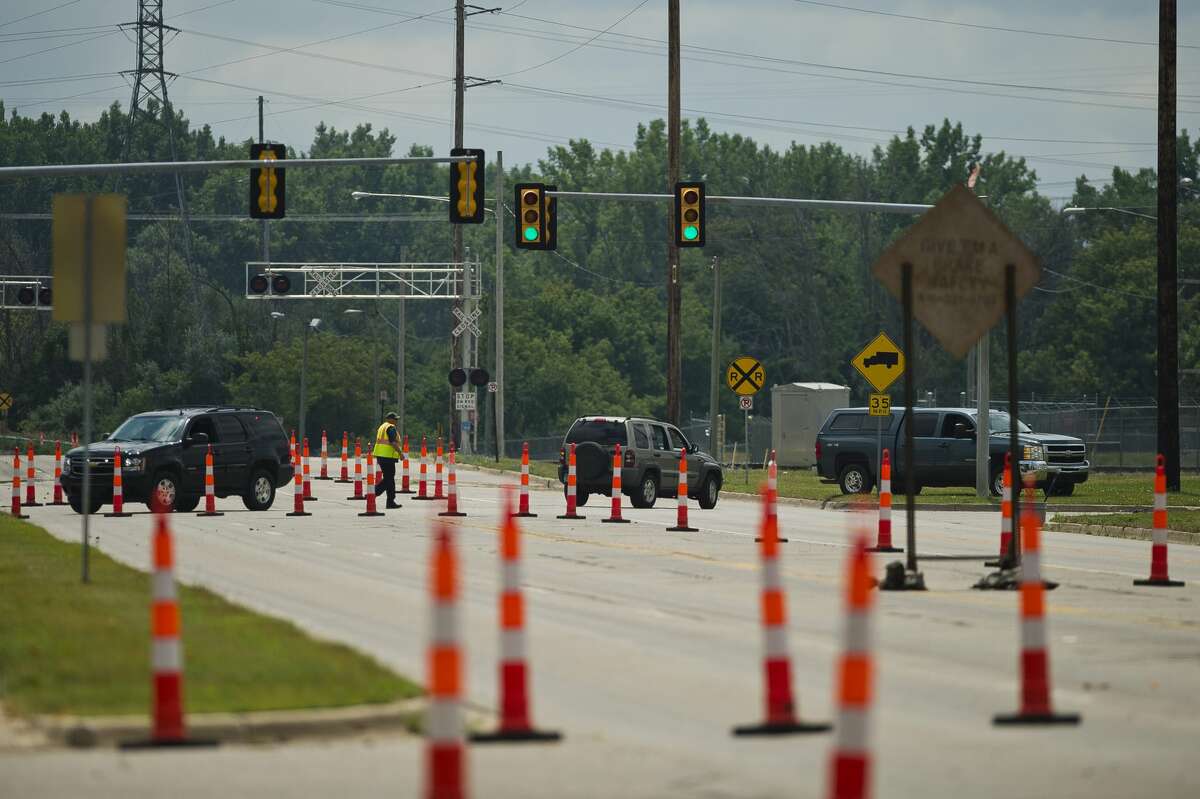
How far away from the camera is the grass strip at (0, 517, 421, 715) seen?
35.2 ft

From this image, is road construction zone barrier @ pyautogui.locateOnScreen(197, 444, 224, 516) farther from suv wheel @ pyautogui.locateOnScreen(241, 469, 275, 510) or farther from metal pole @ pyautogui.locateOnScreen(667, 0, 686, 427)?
metal pole @ pyautogui.locateOnScreen(667, 0, 686, 427)

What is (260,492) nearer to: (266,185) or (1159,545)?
(266,185)

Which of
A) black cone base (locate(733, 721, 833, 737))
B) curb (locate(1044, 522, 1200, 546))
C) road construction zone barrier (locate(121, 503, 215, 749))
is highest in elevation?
road construction zone barrier (locate(121, 503, 215, 749))

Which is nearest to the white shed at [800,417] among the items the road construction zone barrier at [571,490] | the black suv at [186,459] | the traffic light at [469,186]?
the traffic light at [469,186]

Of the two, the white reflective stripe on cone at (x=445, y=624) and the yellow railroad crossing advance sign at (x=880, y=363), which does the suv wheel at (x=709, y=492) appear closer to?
the yellow railroad crossing advance sign at (x=880, y=363)

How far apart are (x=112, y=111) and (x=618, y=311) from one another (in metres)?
40.1

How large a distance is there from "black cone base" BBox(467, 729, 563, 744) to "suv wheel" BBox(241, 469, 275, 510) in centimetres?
2609

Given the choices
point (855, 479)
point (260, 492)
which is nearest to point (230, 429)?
point (260, 492)

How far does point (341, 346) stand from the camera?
10531 centimetres

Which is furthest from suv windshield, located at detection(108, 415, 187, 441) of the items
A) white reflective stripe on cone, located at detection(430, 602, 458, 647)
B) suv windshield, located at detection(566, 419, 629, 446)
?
white reflective stripe on cone, located at detection(430, 602, 458, 647)

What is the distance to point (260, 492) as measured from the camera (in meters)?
35.7

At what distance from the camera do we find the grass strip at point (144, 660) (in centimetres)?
1073

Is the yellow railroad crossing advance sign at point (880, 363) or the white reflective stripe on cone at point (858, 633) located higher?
the yellow railroad crossing advance sign at point (880, 363)

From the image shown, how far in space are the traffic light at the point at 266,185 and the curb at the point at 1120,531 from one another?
48.2 feet
